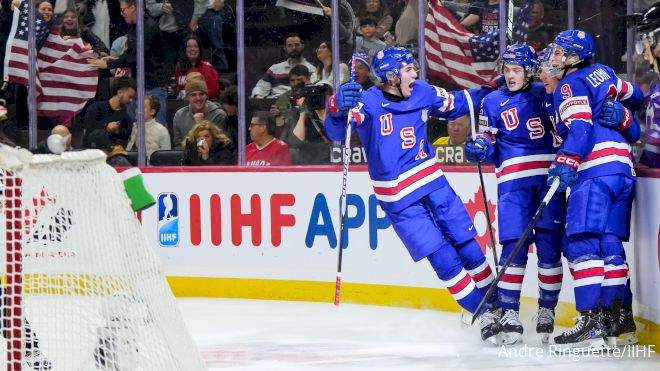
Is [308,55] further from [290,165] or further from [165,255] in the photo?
[165,255]

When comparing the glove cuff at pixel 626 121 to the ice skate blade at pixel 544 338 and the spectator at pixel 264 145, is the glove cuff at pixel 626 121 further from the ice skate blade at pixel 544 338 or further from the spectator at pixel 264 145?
the spectator at pixel 264 145

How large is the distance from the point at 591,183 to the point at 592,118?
263mm

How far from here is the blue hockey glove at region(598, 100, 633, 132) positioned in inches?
195

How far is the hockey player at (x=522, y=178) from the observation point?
5.24m

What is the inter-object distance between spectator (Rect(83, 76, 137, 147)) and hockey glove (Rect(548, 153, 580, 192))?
Result: 364cm

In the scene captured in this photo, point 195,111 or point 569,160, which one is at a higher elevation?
point 195,111

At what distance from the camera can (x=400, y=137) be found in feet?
17.8

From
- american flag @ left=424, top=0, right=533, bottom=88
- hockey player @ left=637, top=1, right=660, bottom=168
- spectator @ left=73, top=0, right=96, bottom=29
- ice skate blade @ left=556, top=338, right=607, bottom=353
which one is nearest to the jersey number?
hockey player @ left=637, top=1, right=660, bottom=168

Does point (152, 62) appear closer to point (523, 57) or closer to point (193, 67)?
point (193, 67)

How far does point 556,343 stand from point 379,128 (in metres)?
1.21

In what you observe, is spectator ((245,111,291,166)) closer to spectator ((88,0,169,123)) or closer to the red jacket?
the red jacket

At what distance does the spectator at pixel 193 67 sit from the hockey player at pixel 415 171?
2.18 meters

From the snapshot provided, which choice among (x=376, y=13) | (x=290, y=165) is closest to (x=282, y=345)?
(x=290, y=165)

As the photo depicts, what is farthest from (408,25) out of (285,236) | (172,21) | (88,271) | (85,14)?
(88,271)
